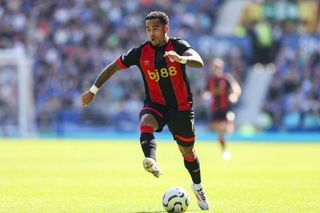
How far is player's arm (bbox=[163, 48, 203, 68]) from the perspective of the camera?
29.4 feet

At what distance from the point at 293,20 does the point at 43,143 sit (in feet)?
46.1

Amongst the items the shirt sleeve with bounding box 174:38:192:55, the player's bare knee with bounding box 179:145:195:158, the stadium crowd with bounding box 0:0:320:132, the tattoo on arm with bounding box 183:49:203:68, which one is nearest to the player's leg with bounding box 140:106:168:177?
the player's bare knee with bounding box 179:145:195:158

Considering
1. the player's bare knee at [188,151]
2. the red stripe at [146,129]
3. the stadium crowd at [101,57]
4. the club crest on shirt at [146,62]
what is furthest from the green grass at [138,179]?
the stadium crowd at [101,57]

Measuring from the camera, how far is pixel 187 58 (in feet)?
30.6

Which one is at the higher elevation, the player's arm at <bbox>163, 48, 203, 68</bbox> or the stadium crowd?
the player's arm at <bbox>163, 48, 203, 68</bbox>

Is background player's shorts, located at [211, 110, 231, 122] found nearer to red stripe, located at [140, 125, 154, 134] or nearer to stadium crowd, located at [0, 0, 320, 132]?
stadium crowd, located at [0, 0, 320, 132]

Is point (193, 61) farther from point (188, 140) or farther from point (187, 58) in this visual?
point (188, 140)

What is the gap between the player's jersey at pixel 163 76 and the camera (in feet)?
33.2

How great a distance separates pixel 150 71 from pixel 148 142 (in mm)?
1077

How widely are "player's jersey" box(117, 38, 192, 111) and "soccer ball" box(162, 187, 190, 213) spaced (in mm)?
1209

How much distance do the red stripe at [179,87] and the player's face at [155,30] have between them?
22cm

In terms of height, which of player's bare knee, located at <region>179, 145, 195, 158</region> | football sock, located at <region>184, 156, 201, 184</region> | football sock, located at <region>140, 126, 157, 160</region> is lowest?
football sock, located at <region>184, 156, 201, 184</region>

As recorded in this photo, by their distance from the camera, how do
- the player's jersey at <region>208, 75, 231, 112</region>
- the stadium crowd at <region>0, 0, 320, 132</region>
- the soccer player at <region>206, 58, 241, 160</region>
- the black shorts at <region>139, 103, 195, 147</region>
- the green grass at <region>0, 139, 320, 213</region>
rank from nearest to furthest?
the black shorts at <region>139, 103, 195, 147</region> → the green grass at <region>0, 139, 320, 213</region> → the soccer player at <region>206, 58, 241, 160</region> → the player's jersey at <region>208, 75, 231, 112</region> → the stadium crowd at <region>0, 0, 320, 132</region>

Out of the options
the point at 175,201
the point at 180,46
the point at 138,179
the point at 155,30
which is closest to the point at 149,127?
the point at 175,201
